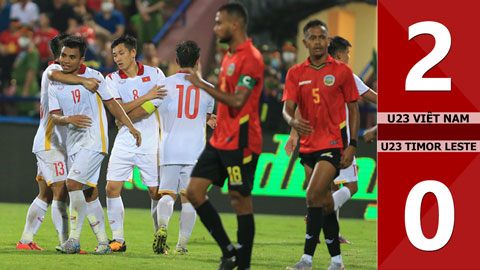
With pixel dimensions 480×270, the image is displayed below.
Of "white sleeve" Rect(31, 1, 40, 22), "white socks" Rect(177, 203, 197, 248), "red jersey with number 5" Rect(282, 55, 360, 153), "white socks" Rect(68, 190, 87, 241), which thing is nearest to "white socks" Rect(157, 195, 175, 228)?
"white socks" Rect(177, 203, 197, 248)

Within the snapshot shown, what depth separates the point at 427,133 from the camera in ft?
18.9

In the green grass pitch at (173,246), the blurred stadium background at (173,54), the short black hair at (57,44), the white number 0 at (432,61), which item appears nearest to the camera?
the white number 0 at (432,61)

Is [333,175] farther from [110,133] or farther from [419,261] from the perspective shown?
[110,133]

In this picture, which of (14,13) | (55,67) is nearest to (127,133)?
(55,67)

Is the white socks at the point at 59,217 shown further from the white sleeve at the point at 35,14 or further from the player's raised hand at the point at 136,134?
the white sleeve at the point at 35,14

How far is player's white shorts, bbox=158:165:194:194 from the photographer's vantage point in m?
8.55

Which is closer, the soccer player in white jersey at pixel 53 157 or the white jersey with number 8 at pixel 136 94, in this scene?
the soccer player in white jersey at pixel 53 157

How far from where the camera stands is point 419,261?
5.80 meters

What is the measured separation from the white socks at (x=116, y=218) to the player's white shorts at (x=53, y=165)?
544 millimetres

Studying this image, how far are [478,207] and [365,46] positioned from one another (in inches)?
523

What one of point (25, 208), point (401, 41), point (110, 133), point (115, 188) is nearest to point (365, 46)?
point (110, 133)

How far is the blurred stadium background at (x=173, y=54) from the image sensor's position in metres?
14.6

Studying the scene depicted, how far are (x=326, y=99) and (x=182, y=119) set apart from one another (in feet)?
6.19

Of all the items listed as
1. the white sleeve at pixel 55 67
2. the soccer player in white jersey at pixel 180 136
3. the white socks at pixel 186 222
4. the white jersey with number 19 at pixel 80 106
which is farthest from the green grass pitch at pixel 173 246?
the white sleeve at pixel 55 67
